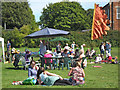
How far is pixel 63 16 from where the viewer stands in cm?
4997

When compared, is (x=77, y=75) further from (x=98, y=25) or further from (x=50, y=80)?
(x=98, y=25)

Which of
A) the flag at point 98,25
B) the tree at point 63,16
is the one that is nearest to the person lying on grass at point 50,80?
the flag at point 98,25

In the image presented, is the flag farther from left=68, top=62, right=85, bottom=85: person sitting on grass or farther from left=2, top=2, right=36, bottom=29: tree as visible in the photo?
left=2, top=2, right=36, bottom=29: tree

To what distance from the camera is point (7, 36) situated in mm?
33531

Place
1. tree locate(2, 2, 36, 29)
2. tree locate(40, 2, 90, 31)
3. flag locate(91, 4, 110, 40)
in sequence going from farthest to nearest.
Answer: tree locate(40, 2, 90, 31), tree locate(2, 2, 36, 29), flag locate(91, 4, 110, 40)

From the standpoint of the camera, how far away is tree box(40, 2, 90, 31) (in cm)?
4866

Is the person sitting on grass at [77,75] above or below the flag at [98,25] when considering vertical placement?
below

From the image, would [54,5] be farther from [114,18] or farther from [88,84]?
[88,84]

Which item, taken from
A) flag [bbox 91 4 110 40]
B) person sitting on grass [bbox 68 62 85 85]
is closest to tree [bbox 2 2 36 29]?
flag [bbox 91 4 110 40]

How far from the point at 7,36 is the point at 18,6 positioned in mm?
16732

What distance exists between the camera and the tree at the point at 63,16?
48.7 m

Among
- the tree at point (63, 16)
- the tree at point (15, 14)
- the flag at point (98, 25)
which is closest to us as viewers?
the flag at point (98, 25)

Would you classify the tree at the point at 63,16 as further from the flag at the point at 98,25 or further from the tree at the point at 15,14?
the flag at the point at 98,25

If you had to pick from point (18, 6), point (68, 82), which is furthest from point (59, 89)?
point (18, 6)
